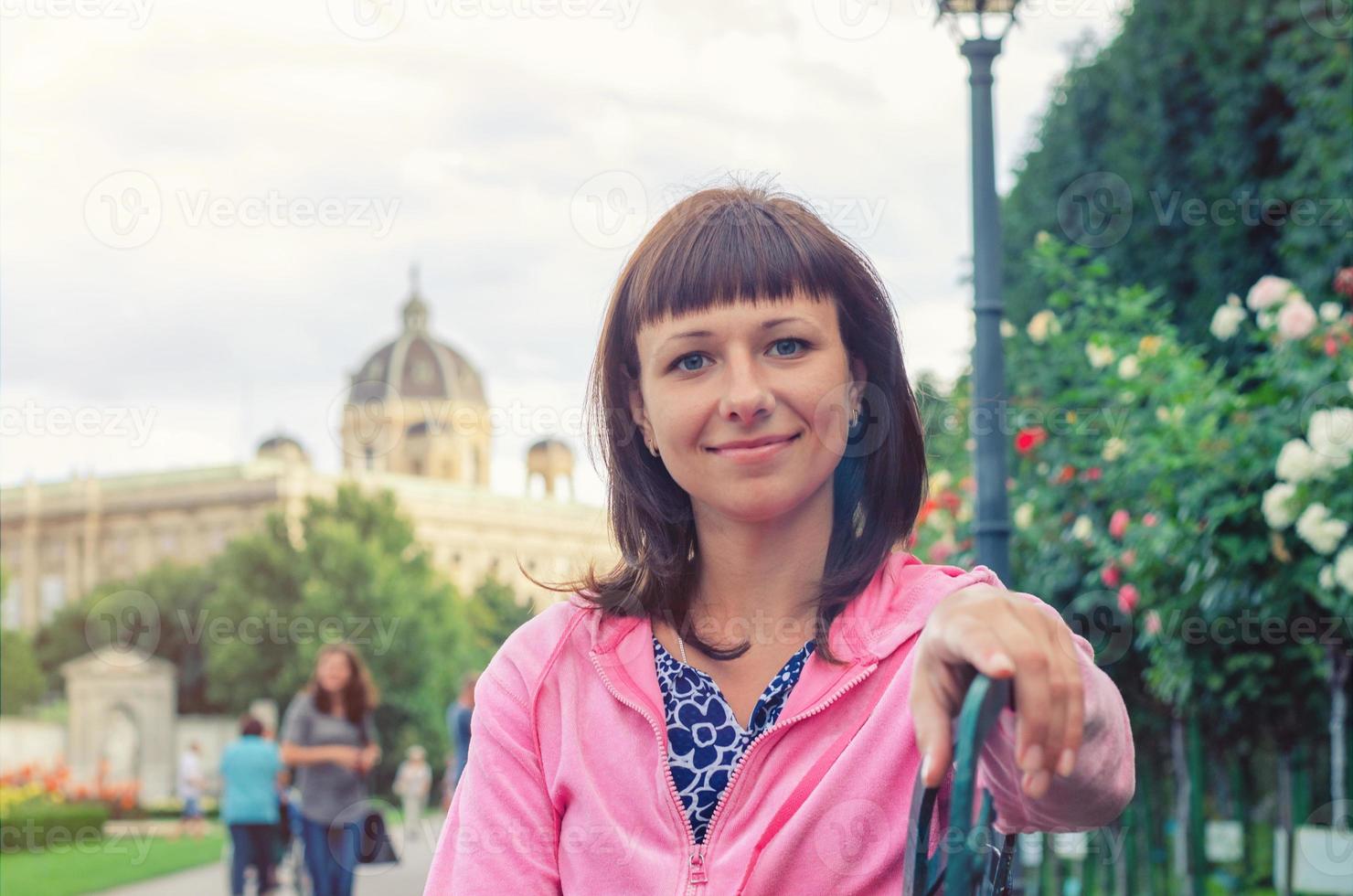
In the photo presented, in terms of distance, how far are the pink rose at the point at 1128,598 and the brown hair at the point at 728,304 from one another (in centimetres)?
589

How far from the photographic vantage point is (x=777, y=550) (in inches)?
75.8

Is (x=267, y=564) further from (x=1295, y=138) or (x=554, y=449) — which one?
(x=554, y=449)

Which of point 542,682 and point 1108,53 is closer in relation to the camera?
point 542,682

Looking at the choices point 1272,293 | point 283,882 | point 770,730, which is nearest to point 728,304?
point 770,730

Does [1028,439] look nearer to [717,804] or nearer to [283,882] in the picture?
[717,804]

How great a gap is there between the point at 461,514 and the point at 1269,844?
83.7 meters

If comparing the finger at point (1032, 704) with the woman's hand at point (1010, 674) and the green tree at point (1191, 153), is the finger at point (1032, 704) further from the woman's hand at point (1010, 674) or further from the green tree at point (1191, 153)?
the green tree at point (1191, 153)

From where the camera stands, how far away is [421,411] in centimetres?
11706

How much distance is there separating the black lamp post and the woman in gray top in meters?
4.27

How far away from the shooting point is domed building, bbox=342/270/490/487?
11044cm

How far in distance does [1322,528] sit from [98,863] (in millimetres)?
15474

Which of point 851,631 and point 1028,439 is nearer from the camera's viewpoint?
point 851,631

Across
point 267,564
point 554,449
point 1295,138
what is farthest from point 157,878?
point 554,449

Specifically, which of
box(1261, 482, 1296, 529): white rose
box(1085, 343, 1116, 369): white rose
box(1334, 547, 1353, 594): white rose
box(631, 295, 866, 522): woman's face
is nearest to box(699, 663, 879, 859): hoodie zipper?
box(631, 295, 866, 522): woman's face
